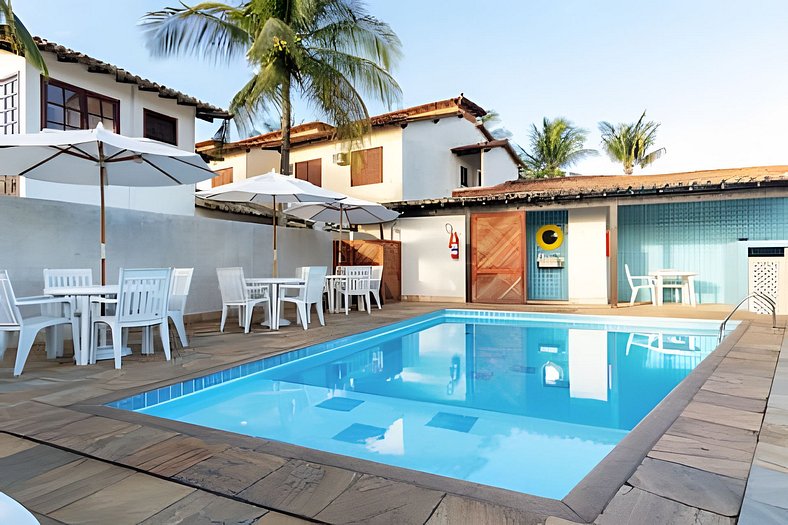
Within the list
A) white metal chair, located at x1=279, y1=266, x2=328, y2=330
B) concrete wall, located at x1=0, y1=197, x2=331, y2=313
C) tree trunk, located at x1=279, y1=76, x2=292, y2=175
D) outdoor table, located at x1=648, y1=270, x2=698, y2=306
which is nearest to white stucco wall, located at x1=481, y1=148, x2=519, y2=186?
outdoor table, located at x1=648, y1=270, x2=698, y2=306

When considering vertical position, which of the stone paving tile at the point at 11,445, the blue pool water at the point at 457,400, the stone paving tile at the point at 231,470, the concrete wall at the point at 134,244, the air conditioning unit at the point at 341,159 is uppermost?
the air conditioning unit at the point at 341,159

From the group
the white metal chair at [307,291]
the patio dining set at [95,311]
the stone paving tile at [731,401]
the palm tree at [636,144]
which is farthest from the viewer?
the palm tree at [636,144]

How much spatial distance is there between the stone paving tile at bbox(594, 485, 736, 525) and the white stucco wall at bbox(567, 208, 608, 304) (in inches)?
441

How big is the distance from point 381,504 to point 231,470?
0.81 m

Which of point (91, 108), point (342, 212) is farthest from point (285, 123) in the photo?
point (91, 108)

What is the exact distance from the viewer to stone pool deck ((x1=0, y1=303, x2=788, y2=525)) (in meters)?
1.88

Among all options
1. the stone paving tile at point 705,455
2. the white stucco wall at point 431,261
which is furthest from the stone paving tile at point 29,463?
the white stucco wall at point 431,261

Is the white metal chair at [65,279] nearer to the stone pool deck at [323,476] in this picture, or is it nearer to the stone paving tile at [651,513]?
the stone pool deck at [323,476]

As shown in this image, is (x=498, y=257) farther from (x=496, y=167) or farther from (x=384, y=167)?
(x=496, y=167)

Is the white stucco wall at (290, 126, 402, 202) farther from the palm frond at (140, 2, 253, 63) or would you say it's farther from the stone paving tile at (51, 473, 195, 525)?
the stone paving tile at (51, 473, 195, 525)

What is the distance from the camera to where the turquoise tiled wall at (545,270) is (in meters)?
13.4

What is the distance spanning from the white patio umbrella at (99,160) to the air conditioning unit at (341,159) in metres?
9.08

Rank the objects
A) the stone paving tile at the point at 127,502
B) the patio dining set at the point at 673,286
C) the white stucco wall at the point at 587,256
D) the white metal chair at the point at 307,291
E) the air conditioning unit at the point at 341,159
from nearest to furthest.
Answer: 1. the stone paving tile at the point at 127,502
2. the white metal chair at the point at 307,291
3. the patio dining set at the point at 673,286
4. the white stucco wall at the point at 587,256
5. the air conditioning unit at the point at 341,159

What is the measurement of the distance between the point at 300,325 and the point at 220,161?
41.0ft
